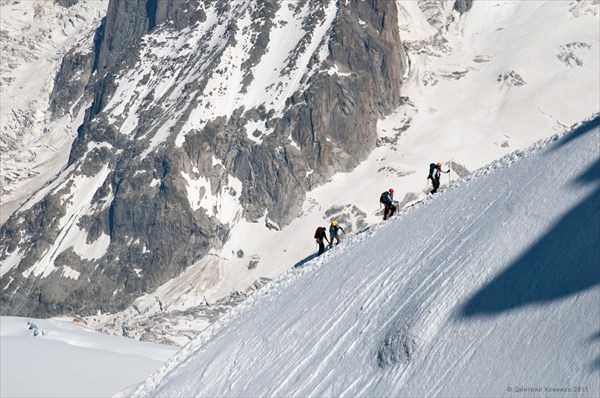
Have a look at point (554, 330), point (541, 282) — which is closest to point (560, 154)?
point (541, 282)

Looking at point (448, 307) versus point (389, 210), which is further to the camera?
point (389, 210)

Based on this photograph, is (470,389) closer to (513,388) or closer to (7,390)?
(513,388)

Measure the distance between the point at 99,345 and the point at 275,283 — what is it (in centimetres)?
2118

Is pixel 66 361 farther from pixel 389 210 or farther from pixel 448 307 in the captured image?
pixel 448 307

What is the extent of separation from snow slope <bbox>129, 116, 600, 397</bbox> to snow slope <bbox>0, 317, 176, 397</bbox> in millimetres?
11222

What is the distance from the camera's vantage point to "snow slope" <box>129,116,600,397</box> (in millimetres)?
34875

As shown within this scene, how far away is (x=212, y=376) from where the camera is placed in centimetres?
4866

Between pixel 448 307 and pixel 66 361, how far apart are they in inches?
1281

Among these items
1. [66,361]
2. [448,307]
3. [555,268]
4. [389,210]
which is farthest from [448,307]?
[66,361]

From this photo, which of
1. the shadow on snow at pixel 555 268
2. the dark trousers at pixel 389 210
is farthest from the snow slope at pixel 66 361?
the shadow on snow at pixel 555 268

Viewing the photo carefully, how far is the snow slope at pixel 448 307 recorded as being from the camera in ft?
114

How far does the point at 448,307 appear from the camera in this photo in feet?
132

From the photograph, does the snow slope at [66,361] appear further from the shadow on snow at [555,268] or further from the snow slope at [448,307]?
the shadow on snow at [555,268]

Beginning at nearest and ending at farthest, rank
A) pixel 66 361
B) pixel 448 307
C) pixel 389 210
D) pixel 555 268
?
pixel 555 268, pixel 448 307, pixel 389 210, pixel 66 361
